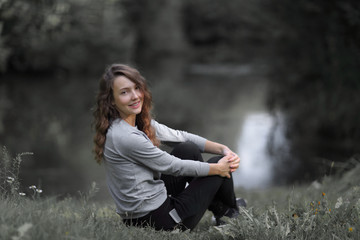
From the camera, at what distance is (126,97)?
274cm

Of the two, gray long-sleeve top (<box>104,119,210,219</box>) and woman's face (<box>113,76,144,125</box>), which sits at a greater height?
woman's face (<box>113,76,144,125</box>)

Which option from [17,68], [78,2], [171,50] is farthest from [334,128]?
[171,50]

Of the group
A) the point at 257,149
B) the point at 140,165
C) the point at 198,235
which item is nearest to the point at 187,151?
the point at 140,165

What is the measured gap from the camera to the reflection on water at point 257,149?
750cm

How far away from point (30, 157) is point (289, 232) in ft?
21.1

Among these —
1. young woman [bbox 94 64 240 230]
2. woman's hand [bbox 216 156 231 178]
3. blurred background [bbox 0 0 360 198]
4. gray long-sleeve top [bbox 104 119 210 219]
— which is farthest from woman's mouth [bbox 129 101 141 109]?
blurred background [bbox 0 0 360 198]

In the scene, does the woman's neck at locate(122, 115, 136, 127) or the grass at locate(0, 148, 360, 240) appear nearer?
the grass at locate(0, 148, 360, 240)

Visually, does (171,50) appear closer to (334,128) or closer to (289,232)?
(334,128)

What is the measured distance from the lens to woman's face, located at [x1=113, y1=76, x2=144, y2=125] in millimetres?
2732

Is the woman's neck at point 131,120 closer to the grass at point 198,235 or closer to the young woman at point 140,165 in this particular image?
the young woman at point 140,165

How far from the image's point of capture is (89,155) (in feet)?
27.1

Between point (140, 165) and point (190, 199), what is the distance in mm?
432

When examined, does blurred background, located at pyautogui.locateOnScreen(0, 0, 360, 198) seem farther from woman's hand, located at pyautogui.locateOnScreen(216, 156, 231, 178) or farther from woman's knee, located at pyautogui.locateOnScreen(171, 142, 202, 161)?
woman's hand, located at pyautogui.locateOnScreen(216, 156, 231, 178)

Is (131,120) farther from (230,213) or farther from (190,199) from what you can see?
(230,213)
